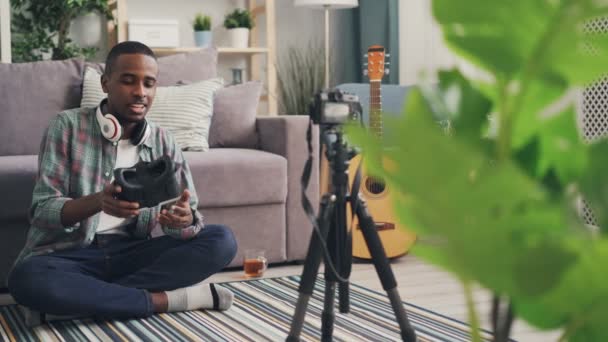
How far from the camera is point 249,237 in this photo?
2969 millimetres

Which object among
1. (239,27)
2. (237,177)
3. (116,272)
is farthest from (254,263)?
(239,27)

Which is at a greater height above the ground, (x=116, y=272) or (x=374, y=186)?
(x=374, y=186)

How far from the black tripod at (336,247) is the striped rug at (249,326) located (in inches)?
11.8

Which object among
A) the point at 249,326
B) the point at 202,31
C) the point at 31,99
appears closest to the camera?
the point at 249,326

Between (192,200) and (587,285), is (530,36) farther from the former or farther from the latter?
(192,200)

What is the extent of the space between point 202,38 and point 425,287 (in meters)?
2.50

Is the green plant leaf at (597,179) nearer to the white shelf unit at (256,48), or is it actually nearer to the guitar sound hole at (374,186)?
the guitar sound hole at (374,186)

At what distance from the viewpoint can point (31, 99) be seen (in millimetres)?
3010

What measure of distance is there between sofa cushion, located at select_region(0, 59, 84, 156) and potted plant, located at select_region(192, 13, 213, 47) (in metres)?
1.59

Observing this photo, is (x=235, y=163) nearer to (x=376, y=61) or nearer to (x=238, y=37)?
(x=376, y=61)

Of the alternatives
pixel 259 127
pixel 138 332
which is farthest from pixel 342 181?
pixel 259 127

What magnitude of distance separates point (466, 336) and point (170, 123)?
4.88ft

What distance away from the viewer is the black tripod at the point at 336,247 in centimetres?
168

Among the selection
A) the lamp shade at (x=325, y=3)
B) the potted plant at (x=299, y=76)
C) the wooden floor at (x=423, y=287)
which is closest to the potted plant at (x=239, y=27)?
the potted plant at (x=299, y=76)
